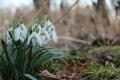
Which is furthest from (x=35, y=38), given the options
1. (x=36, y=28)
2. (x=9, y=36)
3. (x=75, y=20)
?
(x=75, y=20)

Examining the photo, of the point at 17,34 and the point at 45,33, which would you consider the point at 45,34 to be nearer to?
the point at 45,33

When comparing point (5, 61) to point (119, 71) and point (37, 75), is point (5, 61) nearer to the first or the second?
point (37, 75)

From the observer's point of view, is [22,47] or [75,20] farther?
[75,20]

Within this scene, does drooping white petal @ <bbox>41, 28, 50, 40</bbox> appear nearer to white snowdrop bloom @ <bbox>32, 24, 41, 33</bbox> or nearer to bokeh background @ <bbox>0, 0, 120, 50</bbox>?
white snowdrop bloom @ <bbox>32, 24, 41, 33</bbox>

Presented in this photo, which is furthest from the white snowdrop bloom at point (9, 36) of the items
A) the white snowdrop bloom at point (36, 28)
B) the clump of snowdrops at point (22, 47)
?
the white snowdrop bloom at point (36, 28)

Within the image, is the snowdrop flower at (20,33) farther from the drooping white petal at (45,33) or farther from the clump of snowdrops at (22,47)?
the drooping white petal at (45,33)

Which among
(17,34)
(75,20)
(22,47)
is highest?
(75,20)

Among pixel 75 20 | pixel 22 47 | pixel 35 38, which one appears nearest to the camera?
pixel 35 38

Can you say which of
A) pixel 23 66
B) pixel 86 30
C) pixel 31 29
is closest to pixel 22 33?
pixel 31 29
